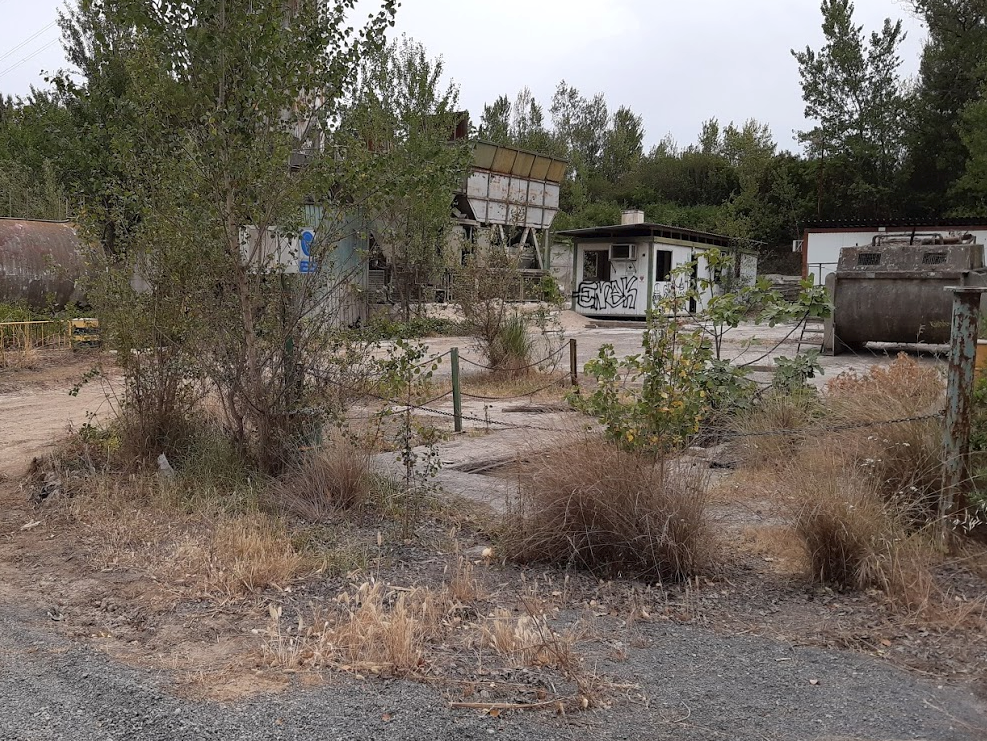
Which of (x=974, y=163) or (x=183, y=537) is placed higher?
(x=974, y=163)

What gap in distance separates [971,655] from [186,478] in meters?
4.63

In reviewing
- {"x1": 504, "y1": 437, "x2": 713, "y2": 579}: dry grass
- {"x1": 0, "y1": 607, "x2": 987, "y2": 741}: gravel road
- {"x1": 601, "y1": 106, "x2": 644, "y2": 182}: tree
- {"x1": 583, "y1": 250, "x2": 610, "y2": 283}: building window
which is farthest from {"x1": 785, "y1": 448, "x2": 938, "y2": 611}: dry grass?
{"x1": 601, "y1": 106, "x2": 644, "y2": 182}: tree

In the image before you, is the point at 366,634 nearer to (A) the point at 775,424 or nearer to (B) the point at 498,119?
(A) the point at 775,424

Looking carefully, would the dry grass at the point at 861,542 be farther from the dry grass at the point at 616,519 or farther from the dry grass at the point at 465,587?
the dry grass at the point at 465,587

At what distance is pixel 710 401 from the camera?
704cm

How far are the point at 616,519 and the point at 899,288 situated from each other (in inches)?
417

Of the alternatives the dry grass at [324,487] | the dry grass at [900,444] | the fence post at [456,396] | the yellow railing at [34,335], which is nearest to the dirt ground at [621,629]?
the dry grass at [324,487]

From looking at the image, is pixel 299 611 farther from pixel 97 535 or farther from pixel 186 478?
pixel 186 478

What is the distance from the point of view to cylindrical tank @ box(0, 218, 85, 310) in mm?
15500

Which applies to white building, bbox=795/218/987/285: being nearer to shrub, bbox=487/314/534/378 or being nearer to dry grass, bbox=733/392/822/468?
shrub, bbox=487/314/534/378

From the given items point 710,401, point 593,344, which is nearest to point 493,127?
point 593,344

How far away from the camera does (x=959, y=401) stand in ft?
14.4

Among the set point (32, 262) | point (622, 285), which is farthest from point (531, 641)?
point (622, 285)

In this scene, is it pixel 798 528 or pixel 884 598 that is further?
pixel 798 528
